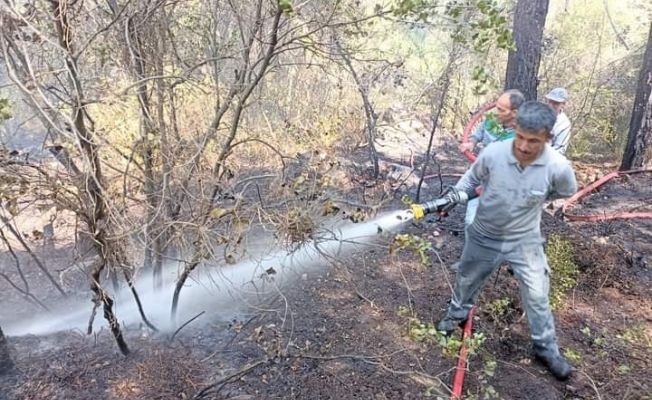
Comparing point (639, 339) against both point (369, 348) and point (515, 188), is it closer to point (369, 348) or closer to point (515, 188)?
point (515, 188)

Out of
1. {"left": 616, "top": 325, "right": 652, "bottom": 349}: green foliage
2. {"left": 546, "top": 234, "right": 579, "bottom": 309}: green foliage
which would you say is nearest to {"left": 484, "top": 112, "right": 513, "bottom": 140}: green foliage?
{"left": 546, "top": 234, "right": 579, "bottom": 309}: green foliage

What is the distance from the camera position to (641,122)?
7449mm

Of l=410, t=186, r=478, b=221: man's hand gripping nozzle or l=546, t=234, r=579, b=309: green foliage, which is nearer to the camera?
l=410, t=186, r=478, b=221: man's hand gripping nozzle

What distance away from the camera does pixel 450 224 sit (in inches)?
221

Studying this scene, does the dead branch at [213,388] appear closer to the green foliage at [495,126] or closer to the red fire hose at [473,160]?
the red fire hose at [473,160]

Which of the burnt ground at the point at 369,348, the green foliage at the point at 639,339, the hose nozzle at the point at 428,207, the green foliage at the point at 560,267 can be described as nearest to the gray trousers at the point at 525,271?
the burnt ground at the point at 369,348

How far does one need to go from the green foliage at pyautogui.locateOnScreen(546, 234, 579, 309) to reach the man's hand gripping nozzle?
1485mm

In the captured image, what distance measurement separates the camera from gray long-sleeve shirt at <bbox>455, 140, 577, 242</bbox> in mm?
2898

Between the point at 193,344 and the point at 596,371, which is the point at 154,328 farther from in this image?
the point at 596,371

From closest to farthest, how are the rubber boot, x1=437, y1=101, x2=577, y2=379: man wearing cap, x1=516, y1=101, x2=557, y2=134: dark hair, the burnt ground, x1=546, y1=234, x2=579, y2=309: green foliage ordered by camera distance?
1. x1=516, y1=101, x2=557, y2=134: dark hair
2. x1=437, y1=101, x2=577, y2=379: man wearing cap
3. the burnt ground
4. the rubber boot
5. x1=546, y1=234, x2=579, y2=309: green foliage

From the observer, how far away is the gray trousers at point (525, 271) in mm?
3096

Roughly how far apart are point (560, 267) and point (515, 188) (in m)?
1.82

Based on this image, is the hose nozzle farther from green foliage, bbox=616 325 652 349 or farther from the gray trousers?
green foliage, bbox=616 325 652 349

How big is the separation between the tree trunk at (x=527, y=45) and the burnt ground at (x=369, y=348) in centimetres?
264
